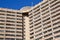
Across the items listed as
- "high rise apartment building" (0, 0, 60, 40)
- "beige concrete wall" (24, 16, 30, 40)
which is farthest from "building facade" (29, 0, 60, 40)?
"beige concrete wall" (24, 16, 30, 40)

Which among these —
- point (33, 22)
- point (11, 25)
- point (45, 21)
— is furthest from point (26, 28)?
point (45, 21)

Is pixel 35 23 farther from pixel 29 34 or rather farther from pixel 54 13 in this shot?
pixel 54 13

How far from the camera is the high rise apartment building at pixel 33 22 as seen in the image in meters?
78.9

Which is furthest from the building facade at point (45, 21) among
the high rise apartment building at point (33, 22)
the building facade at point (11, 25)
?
the building facade at point (11, 25)

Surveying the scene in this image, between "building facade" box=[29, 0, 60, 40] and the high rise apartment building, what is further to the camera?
the high rise apartment building

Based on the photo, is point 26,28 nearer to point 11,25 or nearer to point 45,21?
point 11,25

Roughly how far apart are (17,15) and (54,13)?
24431 mm

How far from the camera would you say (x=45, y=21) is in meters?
83.4

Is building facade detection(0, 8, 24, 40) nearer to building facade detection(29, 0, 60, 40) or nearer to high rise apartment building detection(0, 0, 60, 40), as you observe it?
high rise apartment building detection(0, 0, 60, 40)

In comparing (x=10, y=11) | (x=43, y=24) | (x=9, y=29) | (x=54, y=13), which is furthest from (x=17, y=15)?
(x=54, y=13)

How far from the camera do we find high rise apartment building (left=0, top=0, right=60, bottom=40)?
78875 mm

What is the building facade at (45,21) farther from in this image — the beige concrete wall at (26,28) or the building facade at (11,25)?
the building facade at (11,25)

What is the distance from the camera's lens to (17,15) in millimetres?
94812

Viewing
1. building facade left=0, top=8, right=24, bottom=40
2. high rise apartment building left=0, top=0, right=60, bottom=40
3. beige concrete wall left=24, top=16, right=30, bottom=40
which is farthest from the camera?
beige concrete wall left=24, top=16, right=30, bottom=40
